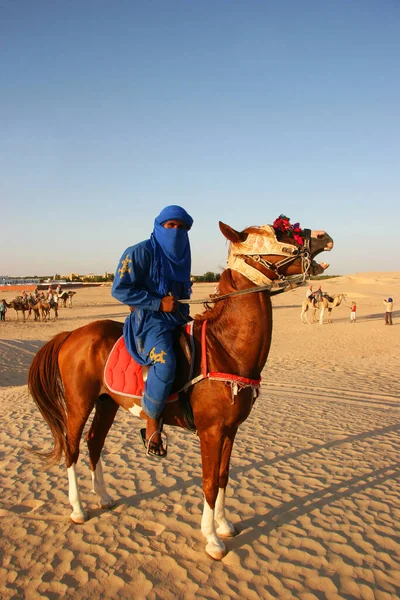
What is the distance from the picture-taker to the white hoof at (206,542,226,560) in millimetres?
3514

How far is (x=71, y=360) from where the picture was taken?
4.11 metres

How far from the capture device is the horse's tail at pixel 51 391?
431 centimetres

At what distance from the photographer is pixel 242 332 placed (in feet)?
11.2

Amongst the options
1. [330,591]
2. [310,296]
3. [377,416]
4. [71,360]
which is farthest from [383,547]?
[310,296]

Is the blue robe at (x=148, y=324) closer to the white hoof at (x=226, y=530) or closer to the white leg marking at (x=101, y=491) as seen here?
the white hoof at (x=226, y=530)

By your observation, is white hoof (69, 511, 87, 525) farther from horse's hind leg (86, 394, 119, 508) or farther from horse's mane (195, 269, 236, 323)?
horse's mane (195, 269, 236, 323)

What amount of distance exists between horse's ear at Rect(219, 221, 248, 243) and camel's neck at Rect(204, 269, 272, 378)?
0.29 metres

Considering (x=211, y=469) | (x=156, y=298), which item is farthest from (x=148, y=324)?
(x=211, y=469)

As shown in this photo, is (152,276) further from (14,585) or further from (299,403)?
(299,403)

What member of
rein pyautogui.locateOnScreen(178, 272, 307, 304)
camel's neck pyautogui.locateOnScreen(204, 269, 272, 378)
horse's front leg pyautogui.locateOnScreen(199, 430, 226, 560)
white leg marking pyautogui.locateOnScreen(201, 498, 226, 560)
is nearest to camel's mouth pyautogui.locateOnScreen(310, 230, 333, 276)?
rein pyautogui.locateOnScreen(178, 272, 307, 304)

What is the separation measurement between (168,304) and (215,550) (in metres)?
2.11

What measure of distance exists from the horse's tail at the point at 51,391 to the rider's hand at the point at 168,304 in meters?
1.46

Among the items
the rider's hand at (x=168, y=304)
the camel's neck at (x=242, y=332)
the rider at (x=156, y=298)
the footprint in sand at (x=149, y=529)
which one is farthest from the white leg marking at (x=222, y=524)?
the rider's hand at (x=168, y=304)

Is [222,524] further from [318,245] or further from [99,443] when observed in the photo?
[318,245]
